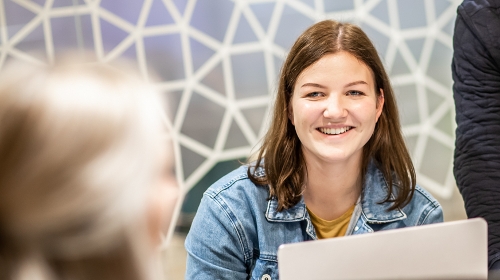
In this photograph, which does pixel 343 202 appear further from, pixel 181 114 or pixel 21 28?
pixel 21 28

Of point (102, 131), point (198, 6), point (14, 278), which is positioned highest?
point (198, 6)

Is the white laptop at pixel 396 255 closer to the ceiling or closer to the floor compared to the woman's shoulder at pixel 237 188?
closer to the ceiling

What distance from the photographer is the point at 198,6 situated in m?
2.85

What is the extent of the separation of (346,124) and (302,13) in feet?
4.91

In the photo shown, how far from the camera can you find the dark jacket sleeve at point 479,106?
5.31 ft

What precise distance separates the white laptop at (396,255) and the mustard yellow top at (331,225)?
0.60 m

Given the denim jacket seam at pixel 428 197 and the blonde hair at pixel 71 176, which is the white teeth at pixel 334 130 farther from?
the blonde hair at pixel 71 176

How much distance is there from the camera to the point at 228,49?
114 inches

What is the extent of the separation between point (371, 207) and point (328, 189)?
13 centimetres

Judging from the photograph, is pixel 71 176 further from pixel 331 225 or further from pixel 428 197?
pixel 428 197

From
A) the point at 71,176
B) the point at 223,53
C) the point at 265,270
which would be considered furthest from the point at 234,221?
the point at 223,53

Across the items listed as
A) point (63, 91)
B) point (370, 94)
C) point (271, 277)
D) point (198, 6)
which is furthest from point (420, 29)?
point (63, 91)

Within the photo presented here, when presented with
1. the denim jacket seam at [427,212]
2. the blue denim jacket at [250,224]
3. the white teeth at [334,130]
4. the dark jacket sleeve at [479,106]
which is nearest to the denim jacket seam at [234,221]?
the blue denim jacket at [250,224]

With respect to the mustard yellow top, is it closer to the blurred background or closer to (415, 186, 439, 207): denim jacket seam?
(415, 186, 439, 207): denim jacket seam
